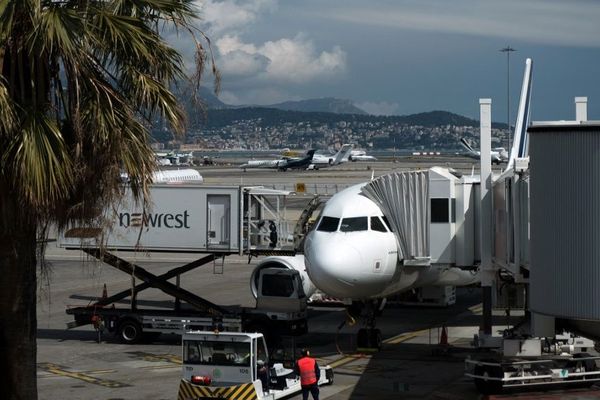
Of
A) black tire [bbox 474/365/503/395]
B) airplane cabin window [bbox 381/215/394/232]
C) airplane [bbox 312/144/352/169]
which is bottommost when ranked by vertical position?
black tire [bbox 474/365/503/395]

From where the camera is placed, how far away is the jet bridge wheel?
23.1m

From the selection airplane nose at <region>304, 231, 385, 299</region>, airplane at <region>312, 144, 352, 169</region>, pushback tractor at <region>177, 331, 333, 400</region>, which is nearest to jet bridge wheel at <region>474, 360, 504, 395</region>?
airplane nose at <region>304, 231, 385, 299</region>

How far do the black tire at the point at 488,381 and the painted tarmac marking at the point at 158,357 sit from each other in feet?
29.9

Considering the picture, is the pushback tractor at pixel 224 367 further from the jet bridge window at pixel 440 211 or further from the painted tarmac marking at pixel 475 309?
the painted tarmac marking at pixel 475 309

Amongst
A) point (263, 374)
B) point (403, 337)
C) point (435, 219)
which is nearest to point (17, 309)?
point (263, 374)

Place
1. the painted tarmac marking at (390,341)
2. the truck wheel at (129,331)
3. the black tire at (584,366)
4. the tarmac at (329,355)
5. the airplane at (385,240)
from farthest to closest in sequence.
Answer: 1. the truck wheel at (129,331)
2. the painted tarmac marking at (390,341)
3. the airplane at (385,240)
4. the tarmac at (329,355)
5. the black tire at (584,366)

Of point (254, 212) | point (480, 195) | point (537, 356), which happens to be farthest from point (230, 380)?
point (254, 212)

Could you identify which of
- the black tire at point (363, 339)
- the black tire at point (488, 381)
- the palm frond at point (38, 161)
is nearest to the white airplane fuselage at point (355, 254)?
the black tire at point (363, 339)

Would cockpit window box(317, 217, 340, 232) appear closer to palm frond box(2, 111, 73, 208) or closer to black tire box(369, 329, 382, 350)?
black tire box(369, 329, 382, 350)

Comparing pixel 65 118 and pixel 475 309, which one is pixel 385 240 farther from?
pixel 65 118

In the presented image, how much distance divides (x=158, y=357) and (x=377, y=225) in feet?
24.9

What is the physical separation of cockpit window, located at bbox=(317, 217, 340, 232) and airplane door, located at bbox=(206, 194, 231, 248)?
5.04 meters

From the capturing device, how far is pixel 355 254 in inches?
1051

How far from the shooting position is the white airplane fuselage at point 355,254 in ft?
86.6
